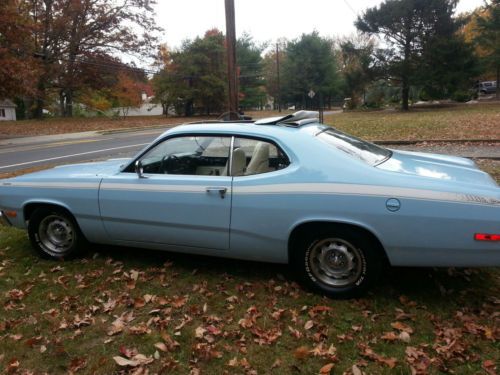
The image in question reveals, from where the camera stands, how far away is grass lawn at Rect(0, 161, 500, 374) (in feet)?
9.77

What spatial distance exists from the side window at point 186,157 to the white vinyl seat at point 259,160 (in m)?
0.34

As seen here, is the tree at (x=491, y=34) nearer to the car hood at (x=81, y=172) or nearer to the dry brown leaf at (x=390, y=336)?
the car hood at (x=81, y=172)

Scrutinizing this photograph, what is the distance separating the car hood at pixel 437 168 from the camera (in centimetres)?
363

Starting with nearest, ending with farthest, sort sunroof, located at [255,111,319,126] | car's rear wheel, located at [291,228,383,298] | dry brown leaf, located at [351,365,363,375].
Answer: dry brown leaf, located at [351,365,363,375]
car's rear wheel, located at [291,228,383,298]
sunroof, located at [255,111,319,126]

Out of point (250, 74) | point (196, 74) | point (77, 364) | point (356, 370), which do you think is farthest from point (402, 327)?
point (250, 74)

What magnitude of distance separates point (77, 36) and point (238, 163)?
133 ft

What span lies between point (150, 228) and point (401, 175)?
7.51 ft

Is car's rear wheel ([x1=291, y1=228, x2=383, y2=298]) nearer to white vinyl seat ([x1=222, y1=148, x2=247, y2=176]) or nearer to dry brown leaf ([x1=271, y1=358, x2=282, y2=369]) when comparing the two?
white vinyl seat ([x1=222, y1=148, x2=247, y2=176])

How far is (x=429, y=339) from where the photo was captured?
3.17 metres

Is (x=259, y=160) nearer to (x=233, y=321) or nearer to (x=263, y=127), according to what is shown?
(x=263, y=127)

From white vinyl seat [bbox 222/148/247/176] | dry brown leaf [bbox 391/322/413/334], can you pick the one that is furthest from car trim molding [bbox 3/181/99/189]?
dry brown leaf [bbox 391/322/413/334]

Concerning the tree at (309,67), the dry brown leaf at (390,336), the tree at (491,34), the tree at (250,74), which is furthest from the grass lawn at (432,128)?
the tree at (309,67)

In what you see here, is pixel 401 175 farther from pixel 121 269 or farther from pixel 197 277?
pixel 121 269

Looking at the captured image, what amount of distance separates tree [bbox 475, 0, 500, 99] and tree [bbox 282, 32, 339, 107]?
26159 mm
